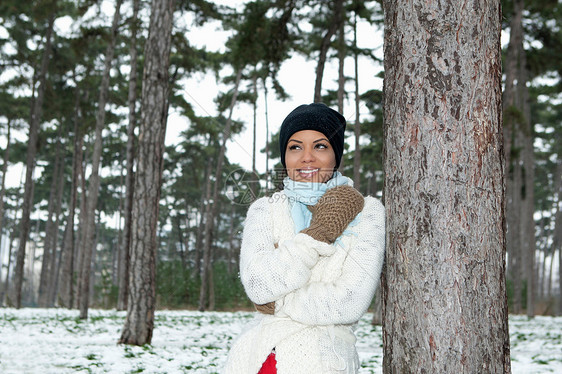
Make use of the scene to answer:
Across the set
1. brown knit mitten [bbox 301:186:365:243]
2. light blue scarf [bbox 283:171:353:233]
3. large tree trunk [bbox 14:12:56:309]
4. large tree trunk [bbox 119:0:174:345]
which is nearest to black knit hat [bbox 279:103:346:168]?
light blue scarf [bbox 283:171:353:233]

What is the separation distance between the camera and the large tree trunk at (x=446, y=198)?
1835 mm

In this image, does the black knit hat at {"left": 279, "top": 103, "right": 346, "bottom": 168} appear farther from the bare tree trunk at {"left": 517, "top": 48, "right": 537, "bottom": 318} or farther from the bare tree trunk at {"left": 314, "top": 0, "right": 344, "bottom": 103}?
the bare tree trunk at {"left": 517, "top": 48, "right": 537, "bottom": 318}

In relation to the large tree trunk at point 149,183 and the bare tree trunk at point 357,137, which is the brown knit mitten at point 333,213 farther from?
the bare tree trunk at point 357,137

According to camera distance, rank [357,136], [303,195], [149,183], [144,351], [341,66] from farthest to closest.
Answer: [341,66], [357,136], [149,183], [144,351], [303,195]

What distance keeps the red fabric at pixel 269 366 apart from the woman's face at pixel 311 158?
2.65ft

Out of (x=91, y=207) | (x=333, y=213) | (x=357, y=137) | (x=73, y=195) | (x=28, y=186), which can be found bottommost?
(x=333, y=213)

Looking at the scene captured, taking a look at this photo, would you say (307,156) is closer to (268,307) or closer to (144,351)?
(268,307)

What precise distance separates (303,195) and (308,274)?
1.30 feet

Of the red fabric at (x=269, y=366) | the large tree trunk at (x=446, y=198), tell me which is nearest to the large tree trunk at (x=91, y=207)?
the red fabric at (x=269, y=366)

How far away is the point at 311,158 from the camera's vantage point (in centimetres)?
225

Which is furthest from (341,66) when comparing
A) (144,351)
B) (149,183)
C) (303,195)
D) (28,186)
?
(303,195)

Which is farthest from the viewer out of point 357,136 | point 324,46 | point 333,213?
point 357,136

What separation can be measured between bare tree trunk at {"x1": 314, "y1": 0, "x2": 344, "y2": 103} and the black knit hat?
9.75 m

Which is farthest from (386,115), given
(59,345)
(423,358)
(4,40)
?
(4,40)
